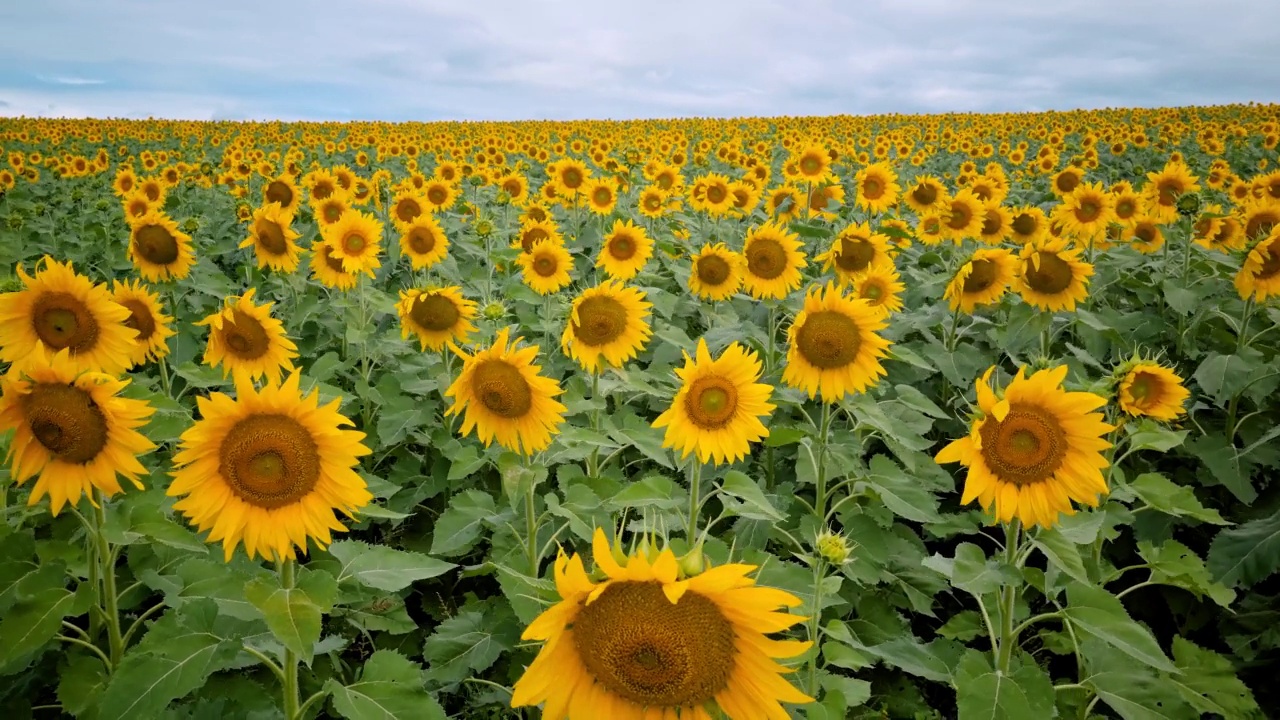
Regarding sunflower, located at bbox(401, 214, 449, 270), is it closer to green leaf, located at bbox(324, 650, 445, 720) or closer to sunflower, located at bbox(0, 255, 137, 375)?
sunflower, located at bbox(0, 255, 137, 375)

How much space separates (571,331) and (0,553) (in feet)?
7.73

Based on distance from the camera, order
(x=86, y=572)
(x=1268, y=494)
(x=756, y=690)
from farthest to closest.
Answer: (x=1268, y=494), (x=86, y=572), (x=756, y=690)

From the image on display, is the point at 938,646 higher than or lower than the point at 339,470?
lower

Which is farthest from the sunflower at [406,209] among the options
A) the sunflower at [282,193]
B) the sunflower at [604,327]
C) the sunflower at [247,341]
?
the sunflower at [604,327]

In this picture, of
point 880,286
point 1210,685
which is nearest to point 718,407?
point 1210,685

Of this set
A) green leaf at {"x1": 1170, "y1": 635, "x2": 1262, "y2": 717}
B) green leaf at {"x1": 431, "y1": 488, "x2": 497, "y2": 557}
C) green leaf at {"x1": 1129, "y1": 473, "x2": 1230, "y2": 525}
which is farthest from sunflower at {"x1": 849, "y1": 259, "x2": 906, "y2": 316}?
green leaf at {"x1": 431, "y1": 488, "x2": 497, "y2": 557}

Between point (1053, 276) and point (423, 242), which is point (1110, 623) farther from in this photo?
point (423, 242)

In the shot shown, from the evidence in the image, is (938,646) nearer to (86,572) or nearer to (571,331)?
(571,331)

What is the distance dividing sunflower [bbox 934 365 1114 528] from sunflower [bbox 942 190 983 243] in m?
4.44

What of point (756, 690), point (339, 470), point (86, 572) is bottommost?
point (86, 572)

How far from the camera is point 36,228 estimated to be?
29.3 ft

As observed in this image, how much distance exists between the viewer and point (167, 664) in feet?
7.03

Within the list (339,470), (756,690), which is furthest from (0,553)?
(756,690)

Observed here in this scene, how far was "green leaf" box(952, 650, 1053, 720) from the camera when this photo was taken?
2.38 meters
